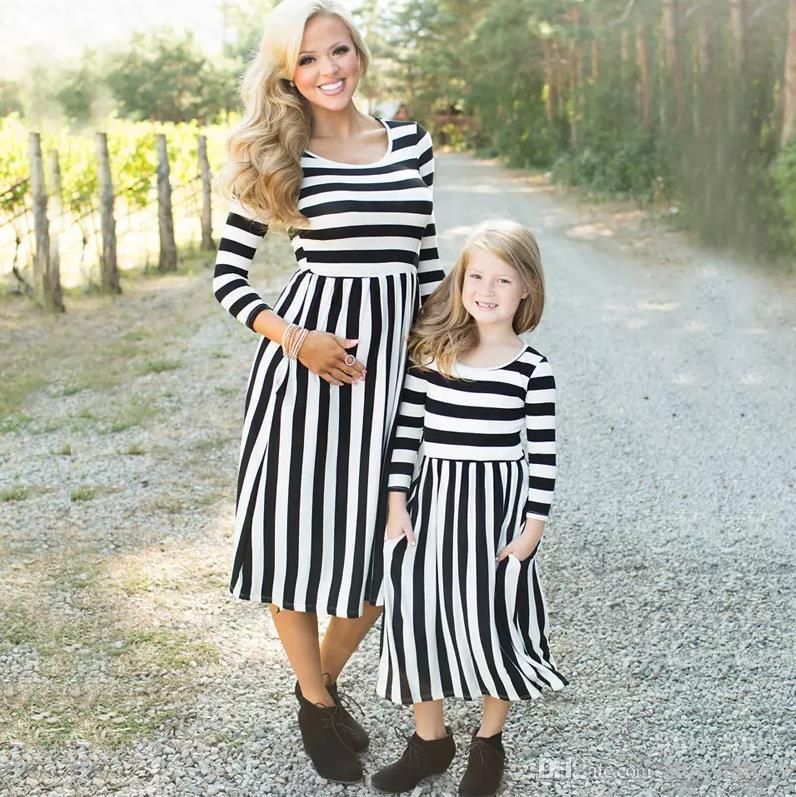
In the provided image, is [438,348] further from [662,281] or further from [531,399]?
[662,281]

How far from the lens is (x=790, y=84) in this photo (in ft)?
40.3

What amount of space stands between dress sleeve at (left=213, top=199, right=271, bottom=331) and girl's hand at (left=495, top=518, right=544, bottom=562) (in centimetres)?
77

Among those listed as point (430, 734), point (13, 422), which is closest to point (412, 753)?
point (430, 734)

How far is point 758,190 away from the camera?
490 inches

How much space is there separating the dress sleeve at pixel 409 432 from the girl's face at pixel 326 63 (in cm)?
65

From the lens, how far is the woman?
2457 millimetres

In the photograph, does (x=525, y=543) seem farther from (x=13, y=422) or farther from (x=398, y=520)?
(x=13, y=422)

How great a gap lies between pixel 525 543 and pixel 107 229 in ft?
30.5

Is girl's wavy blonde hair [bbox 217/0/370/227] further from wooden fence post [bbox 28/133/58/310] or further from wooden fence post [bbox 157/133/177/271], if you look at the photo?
wooden fence post [bbox 157/133/177/271]

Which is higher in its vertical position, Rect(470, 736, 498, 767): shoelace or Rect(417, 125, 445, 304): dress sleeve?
Rect(417, 125, 445, 304): dress sleeve

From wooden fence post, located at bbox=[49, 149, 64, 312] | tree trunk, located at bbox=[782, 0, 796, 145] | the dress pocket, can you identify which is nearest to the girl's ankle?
the dress pocket

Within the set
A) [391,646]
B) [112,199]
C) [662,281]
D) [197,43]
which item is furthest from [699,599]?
[197,43]

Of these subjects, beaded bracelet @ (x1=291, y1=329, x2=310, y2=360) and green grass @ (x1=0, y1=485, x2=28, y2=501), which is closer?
beaded bracelet @ (x1=291, y1=329, x2=310, y2=360)

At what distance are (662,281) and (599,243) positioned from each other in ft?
10.0
